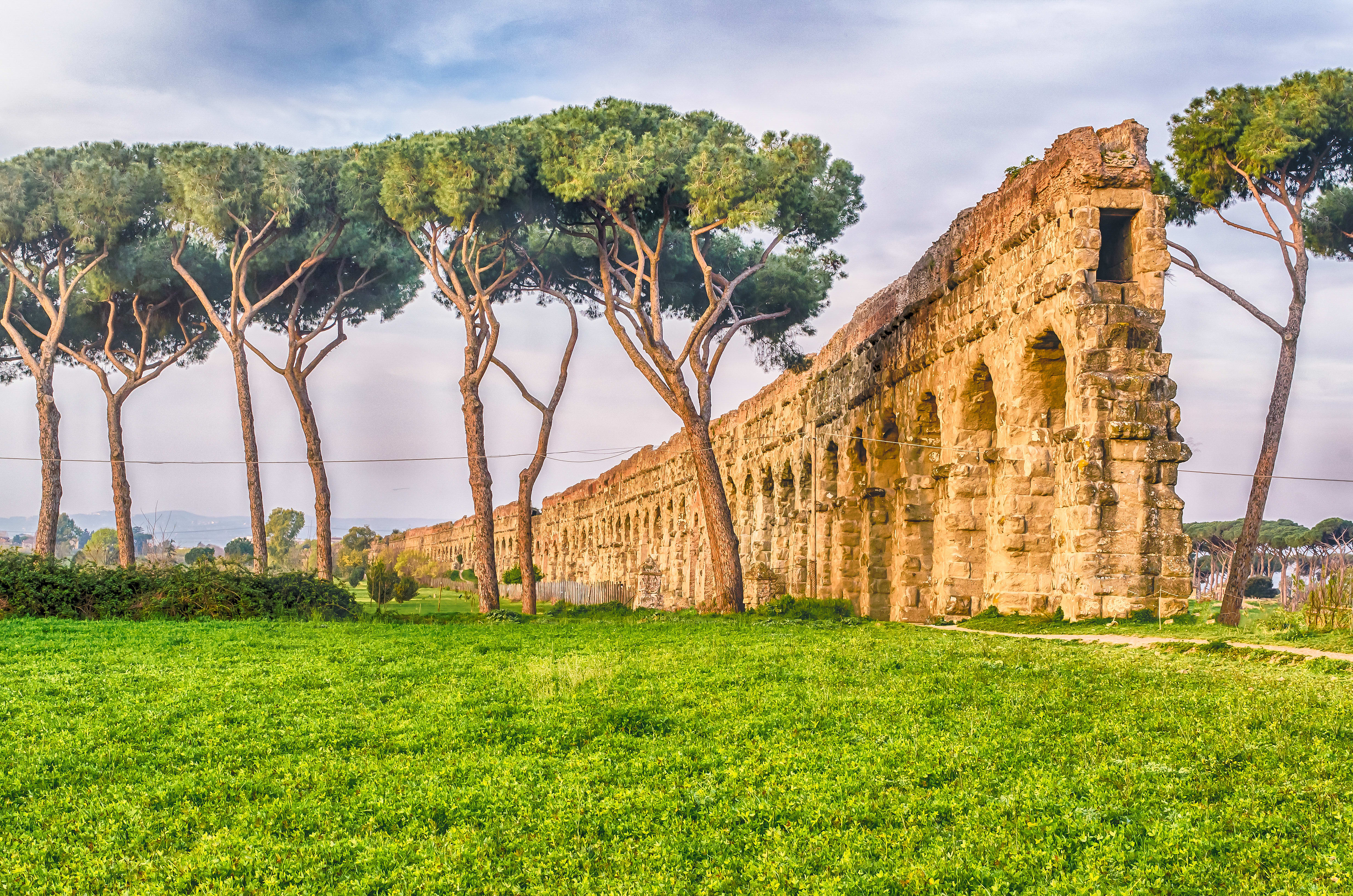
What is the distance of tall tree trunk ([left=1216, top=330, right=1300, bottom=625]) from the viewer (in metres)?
18.1

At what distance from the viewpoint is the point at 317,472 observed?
25.8 m

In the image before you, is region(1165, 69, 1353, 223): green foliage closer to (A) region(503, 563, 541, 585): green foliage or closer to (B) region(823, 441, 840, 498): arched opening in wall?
(B) region(823, 441, 840, 498): arched opening in wall

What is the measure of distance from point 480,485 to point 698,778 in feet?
54.6

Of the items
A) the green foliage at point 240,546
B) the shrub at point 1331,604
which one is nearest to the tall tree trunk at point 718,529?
the shrub at point 1331,604

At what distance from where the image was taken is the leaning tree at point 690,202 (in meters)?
19.6

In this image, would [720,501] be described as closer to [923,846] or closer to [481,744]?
[481,744]

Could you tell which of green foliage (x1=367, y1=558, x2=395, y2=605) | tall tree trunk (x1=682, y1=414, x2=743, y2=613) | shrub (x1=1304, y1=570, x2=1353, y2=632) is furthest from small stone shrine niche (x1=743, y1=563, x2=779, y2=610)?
shrub (x1=1304, y1=570, x2=1353, y2=632)

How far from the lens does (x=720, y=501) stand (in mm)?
19188

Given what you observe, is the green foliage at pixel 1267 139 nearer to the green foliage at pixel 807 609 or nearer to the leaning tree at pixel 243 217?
the green foliage at pixel 807 609

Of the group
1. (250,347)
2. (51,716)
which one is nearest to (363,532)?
(250,347)

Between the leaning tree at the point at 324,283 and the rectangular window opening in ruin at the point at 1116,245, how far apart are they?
15859 millimetres

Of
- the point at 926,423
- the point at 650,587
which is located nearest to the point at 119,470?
the point at 650,587

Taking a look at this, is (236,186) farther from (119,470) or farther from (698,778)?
(698,778)

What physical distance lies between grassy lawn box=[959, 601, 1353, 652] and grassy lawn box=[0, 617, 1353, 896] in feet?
3.57
